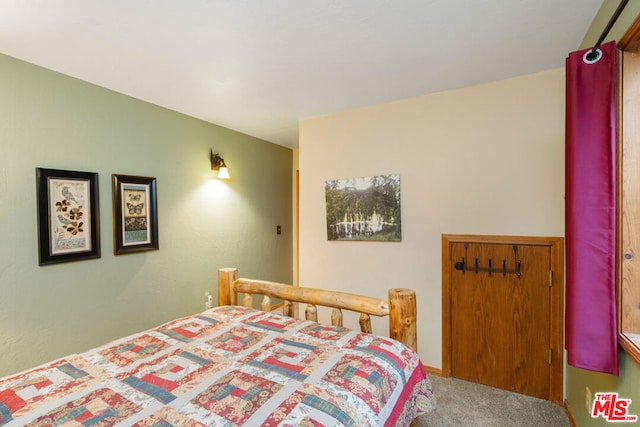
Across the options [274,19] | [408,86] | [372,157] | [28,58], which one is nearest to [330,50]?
[274,19]

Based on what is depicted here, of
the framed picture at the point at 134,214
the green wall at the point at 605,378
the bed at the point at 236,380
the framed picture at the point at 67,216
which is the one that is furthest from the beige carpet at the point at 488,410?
the framed picture at the point at 67,216

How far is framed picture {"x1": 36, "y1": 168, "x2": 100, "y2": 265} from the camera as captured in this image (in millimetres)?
2010

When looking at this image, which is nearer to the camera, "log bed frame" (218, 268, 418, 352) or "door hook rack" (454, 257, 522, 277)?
"log bed frame" (218, 268, 418, 352)

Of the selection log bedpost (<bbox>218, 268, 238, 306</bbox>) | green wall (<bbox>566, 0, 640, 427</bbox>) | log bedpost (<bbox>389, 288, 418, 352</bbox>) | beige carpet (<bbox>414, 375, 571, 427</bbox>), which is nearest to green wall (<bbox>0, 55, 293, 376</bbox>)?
log bedpost (<bbox>218, 268, 238, 306</bbox>)

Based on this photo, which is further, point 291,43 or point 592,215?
point 291,43

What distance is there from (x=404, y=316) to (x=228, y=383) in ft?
3.04

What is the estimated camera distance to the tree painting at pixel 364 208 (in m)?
2.67

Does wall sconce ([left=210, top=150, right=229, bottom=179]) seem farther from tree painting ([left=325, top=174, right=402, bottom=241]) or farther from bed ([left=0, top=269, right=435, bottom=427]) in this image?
bed ([left=0, top=269, right=435, bottom=427])

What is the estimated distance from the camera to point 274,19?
1.56 meters

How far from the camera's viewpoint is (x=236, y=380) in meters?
1.19

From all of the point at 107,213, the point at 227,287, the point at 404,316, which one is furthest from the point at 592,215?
the point at 107,213

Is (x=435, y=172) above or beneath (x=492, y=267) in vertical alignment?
above

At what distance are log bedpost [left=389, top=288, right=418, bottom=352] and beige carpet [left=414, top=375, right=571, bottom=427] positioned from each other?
2.58 feet

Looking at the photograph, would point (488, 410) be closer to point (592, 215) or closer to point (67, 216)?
point (592, 215)
